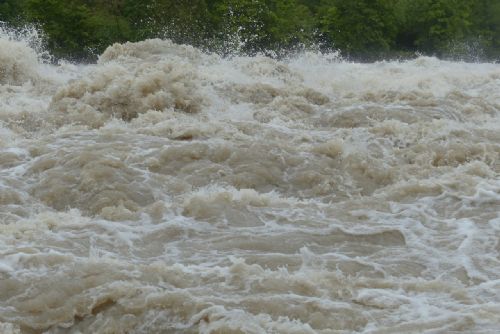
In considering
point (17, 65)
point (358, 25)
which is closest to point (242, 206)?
point (17, 65)

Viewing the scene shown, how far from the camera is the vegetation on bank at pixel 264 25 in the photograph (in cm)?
2498

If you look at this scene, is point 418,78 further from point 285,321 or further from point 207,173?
point 285,321

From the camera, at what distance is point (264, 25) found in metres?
27.0

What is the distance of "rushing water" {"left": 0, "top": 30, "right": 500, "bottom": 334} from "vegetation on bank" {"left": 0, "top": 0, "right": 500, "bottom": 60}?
10904 millimetres

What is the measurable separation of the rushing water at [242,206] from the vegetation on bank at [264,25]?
10.9 metres

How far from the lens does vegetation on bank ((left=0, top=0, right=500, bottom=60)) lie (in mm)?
24984

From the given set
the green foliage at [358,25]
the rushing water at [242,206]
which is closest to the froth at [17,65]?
the rushing water at [242,206]

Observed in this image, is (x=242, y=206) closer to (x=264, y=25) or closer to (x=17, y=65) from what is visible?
(x=17, y=65)

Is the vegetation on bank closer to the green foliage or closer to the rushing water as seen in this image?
the green foliage

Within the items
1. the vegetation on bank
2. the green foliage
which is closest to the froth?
the vegetation on bank

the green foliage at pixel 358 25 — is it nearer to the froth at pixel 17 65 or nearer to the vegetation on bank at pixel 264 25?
the vegetation on bank at pixel 264 25

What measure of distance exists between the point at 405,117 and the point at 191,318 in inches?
288

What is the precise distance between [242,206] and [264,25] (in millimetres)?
19838

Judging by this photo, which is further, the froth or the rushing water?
the froth
